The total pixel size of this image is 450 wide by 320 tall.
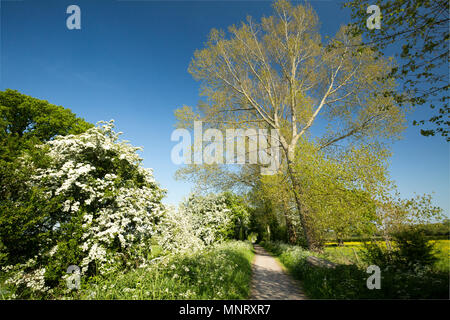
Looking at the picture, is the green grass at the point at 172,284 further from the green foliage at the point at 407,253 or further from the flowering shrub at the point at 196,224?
the green foliage at the point at 407,253

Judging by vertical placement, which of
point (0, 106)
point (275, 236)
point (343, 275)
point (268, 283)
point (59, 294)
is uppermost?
point (0, 106)

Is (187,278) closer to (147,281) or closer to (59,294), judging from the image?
(147,281)

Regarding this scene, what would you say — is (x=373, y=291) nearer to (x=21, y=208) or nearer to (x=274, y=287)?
(x=274, y=287)

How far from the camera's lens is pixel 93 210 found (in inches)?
257

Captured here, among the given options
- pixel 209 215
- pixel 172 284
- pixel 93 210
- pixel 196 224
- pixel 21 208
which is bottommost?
pixel 196 224

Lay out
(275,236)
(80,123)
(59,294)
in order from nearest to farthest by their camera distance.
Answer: (59,294) → (80,123) → (275,236)

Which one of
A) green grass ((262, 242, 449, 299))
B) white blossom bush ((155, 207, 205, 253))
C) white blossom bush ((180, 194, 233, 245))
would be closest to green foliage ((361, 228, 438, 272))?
green grass ((262, 242, 449, 299))

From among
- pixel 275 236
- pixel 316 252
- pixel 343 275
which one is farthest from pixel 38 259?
pixel 275 236

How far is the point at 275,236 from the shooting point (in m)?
22.9

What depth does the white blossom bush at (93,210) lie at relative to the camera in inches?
214

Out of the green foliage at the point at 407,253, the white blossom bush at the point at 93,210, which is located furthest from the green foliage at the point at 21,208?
the green foliage at the point at 407,253

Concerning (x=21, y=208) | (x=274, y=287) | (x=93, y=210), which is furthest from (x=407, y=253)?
(x=21, y=208)

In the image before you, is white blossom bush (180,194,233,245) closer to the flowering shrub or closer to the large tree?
the flowering shrub

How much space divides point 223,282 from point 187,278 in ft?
4.02
